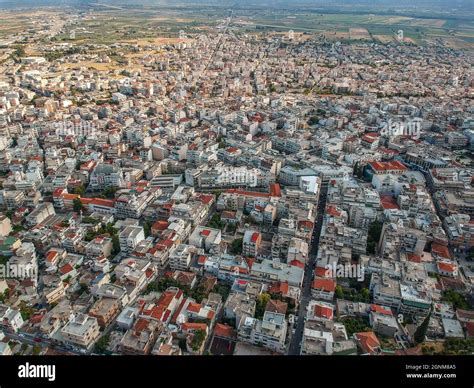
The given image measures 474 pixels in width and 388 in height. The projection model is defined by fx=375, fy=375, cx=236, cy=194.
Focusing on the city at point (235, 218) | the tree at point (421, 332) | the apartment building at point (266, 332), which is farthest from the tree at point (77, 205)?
the tree at point (421, 332)

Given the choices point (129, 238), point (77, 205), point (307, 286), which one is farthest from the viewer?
point (77, 205)

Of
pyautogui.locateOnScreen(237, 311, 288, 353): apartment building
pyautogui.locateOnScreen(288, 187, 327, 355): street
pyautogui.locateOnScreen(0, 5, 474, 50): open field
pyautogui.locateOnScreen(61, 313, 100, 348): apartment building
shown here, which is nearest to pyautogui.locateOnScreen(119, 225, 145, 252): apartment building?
pyautogui.locateOnScreen(61, 313, 100, 348): apartment building

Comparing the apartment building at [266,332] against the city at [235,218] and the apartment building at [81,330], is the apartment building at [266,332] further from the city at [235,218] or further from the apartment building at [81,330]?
the apartment building at [81,330]

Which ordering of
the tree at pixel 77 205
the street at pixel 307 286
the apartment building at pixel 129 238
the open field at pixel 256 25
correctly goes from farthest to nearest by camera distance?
1. the open field at pixel 256 25
2. the tree at pixel 77 205
3. the apartment building at pixel 129 238
4. the street at pixel 307 286

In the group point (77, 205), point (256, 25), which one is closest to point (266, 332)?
point (77, 205)

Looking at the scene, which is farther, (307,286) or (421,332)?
(307,286)

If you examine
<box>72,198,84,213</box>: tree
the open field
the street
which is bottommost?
the street

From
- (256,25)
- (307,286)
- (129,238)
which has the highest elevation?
(256,25)

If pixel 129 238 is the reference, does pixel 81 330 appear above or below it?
below

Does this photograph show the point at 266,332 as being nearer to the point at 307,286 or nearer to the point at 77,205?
the point at 307,286

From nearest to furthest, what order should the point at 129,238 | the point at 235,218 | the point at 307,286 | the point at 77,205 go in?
1. the point at 307,286
2. the point at 129,238
3. the point at 235,218
4. the point at 77,205

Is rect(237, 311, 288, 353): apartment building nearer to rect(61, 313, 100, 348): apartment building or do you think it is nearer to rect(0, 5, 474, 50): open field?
rect(61, 313, 100, 348): apartment building

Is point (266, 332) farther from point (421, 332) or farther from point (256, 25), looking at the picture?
point (256, 25)
